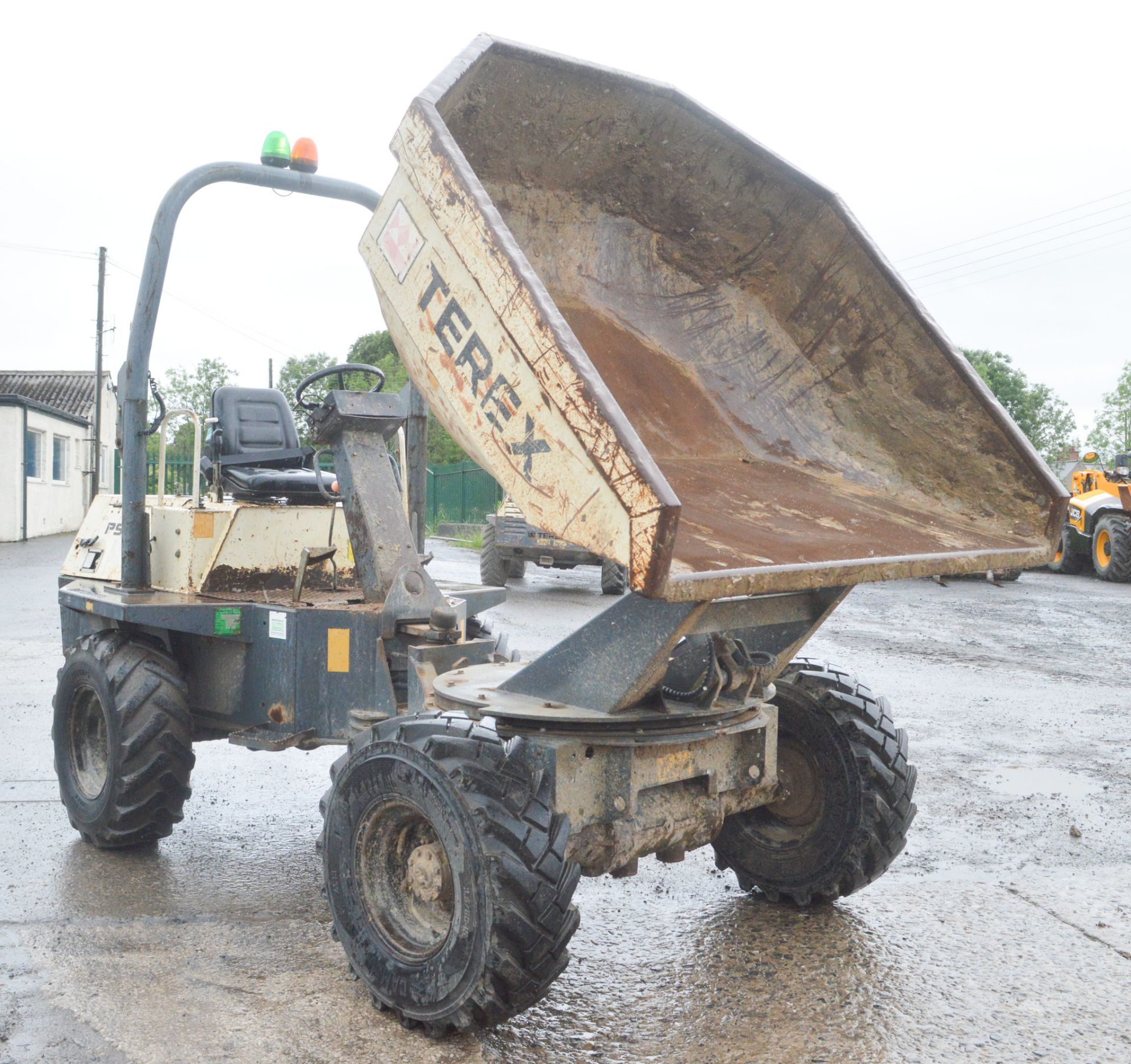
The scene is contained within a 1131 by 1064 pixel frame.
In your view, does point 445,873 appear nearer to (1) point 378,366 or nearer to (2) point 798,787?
(2) point 798,787

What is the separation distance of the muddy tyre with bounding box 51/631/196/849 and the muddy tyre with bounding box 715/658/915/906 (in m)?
2.29

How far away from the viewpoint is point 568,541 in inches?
113

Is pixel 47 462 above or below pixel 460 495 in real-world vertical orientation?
above

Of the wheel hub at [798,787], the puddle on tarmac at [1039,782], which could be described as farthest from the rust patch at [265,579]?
the puddle on tarmac at [1039,782]

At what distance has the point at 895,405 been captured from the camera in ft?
13.2

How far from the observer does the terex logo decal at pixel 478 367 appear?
2.94 meters

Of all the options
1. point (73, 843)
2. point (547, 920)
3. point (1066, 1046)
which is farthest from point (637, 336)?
point (73, 843)

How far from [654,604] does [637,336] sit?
1.42 metres

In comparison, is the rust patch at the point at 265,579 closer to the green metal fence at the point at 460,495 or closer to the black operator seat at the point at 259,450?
the black operator seat at the point at 259,450

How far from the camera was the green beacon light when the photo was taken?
482 centimetres

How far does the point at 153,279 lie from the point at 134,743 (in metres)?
1.94

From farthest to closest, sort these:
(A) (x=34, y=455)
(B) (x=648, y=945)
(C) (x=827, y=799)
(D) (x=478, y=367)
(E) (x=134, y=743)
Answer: (A) (x=34, y=455), (E) (x=134, y=743), (C) (x=827, y=799), (B) (x=648, y=945), (D) (x=478, y=367)

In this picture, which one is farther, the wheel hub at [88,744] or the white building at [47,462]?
the white building at [47,462]

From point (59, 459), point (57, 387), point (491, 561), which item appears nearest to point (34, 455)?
point (59, 459)
